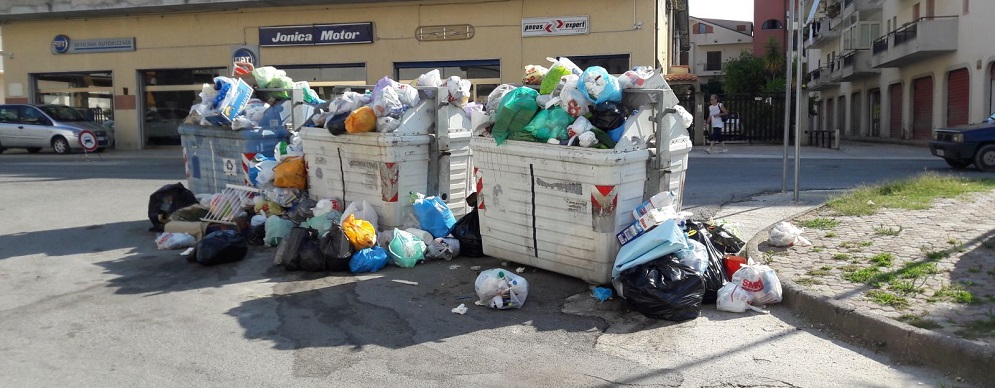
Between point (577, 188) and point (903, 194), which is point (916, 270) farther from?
point (903, 194)

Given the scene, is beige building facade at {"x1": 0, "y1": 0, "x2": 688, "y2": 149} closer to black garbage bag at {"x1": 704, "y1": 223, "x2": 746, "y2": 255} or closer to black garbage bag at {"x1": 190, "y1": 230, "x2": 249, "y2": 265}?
black garbage bag at {"x1": 704, "y1": 223, "x2": 746, "y2": 255}

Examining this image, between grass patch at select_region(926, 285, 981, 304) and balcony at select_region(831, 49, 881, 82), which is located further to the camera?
balcony at select_region(831, 49, 881, 82)

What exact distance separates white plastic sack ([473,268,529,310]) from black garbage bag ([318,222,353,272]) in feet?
5.14

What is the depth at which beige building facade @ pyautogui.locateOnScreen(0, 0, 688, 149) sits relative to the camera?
71.7ft

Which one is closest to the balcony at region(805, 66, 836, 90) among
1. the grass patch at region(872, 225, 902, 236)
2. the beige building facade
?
the beige building facade

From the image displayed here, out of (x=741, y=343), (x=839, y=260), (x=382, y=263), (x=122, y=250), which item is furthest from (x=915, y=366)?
(x=122, y=250)

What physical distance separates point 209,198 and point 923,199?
8.27m

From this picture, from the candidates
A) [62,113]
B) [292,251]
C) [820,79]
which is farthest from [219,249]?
[820,79]

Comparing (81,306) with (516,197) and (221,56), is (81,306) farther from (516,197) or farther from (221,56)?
(221,56)

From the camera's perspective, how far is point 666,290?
543 cm

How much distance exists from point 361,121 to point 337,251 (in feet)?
4.74

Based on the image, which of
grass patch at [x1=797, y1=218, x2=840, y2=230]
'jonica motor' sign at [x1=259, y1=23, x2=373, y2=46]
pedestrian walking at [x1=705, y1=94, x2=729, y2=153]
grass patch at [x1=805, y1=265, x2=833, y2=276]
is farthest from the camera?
'jonica motor' sign at [x1=259, y1=23, x2=373, y2=46]

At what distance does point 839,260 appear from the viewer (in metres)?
6.53

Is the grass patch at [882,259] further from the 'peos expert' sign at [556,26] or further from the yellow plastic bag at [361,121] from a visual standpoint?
the 'peos expert' sign at [556,26]
